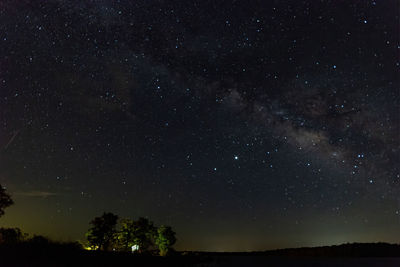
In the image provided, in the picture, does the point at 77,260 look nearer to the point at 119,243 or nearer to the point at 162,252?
the point at 119,243

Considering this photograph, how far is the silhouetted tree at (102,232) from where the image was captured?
61.7 meters

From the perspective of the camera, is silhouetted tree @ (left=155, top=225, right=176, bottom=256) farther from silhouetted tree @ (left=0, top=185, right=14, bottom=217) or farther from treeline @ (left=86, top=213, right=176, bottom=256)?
silhouetted tree @ (left=0, top=185, right=14, bottom=217)

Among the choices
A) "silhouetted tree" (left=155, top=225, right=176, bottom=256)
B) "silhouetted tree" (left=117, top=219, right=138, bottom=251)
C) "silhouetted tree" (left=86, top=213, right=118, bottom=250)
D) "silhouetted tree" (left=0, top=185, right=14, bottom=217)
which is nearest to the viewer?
"silhouetted tree" (left=0, top=185, right=14, bottom=217)

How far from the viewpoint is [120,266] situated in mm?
26250

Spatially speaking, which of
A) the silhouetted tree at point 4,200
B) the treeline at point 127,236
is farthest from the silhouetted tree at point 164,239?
the silhouetted tree at point 4,200

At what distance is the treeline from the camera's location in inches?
2466

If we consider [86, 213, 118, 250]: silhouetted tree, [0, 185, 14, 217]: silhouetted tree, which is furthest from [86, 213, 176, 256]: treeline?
[0, 185, 14, 217]: silhouetted tree

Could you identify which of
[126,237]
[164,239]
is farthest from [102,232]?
[164,239]

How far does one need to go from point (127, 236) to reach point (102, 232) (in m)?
6.52

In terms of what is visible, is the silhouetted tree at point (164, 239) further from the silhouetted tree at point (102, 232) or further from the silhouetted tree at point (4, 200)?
the silhouetted tree at point (4, 200)

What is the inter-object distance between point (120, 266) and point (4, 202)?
1807 cm

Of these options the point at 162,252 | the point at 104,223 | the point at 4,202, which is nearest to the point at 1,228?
the point at 4,202

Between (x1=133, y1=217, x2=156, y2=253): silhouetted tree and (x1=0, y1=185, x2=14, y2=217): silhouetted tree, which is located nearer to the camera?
(x1=0, y1=185, x2=14, y2=217): silhouetted tree

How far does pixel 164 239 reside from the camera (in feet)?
256
